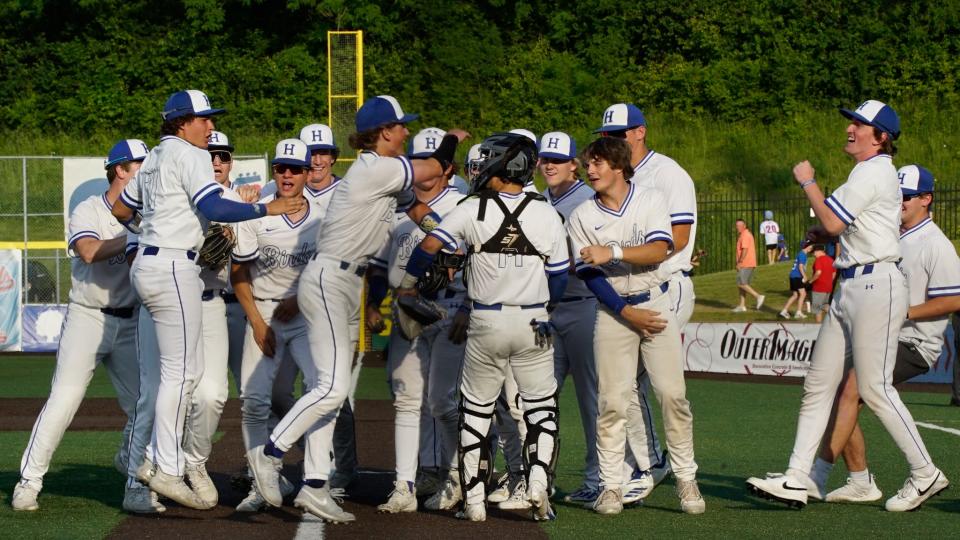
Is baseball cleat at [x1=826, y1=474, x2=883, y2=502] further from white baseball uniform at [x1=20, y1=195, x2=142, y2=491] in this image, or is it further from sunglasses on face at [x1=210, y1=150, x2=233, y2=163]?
sunglasses on face at [x1=210, y1=150, x2=233, y2=163]

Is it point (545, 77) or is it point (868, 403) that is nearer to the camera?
point (868, 403)

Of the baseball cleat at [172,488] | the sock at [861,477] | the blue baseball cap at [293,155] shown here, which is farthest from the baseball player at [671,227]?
the baseball cleat at [172,488]

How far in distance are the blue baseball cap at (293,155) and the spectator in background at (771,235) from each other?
24.7 m

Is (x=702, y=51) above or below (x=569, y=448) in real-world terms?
above

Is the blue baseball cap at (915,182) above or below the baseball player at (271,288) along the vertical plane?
above

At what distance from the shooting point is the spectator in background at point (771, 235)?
32000 millimetres

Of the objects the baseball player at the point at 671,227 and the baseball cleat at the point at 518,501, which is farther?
the baseball player at the point at 671,227

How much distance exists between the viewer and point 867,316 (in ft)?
25.5

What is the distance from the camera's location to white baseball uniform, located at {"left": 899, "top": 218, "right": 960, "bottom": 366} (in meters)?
8.75

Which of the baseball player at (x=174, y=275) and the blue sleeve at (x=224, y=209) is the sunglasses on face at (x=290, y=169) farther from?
the blue sleeve at (x=224, y=209)

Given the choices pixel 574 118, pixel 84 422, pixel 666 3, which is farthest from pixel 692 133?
pixel 84 422

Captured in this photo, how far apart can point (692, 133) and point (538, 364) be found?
103 feet

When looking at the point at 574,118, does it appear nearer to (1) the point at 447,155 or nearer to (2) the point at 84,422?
(2) the point at 84,422

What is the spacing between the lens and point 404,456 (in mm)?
8102
